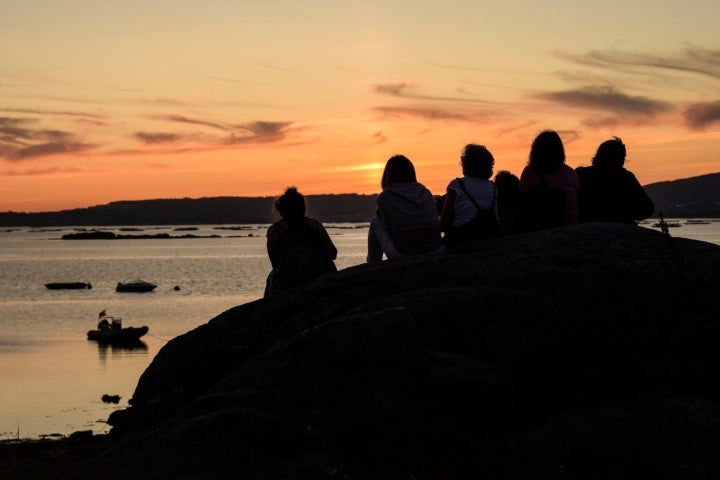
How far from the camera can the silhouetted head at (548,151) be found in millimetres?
12086

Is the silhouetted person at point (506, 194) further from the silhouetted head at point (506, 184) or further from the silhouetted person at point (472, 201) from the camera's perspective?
the silhouetted person at point (472, 201)

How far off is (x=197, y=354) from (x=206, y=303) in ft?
284

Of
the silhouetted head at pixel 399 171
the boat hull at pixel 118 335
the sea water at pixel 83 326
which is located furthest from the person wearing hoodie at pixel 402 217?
the boat hull at pixel 118 335

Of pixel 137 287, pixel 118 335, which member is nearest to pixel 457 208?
pixel 118 335

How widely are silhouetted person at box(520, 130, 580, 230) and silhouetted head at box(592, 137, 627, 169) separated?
747mm

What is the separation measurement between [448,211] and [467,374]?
3828 millimetres

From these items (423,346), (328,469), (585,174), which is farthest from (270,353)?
(585,174)

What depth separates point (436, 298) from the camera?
1004 centimetres

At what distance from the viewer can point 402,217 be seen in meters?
12.4

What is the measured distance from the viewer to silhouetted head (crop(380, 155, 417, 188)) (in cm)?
1229

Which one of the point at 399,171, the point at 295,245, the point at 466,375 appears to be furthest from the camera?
the point at 295,245

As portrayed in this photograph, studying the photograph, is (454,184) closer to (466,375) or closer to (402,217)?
(402,217)

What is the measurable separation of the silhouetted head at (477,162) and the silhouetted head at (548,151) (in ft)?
1.88

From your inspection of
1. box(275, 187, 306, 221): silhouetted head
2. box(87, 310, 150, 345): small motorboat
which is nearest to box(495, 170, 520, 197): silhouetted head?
box(275, 187, 306, 221): silhouetted head
